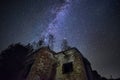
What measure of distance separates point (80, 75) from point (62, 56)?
392 centimetres

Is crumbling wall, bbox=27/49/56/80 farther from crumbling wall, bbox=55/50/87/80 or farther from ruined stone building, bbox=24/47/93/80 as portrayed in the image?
crumbling wall, bbox=55/50/87/80

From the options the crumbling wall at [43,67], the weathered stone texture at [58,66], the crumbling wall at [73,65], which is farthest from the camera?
the crumbling wall at [43,67]

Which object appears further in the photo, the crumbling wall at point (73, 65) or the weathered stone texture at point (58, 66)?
the weathered stone texture at point (58, 66)

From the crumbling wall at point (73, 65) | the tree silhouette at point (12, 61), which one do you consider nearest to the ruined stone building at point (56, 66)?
the crumbling wall at point (73, 65)

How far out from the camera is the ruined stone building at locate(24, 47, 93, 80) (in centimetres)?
1366

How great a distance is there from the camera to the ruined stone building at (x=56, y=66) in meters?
13.7

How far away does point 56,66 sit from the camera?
1574cm

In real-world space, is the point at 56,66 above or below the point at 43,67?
above

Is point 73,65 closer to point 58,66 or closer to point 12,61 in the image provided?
point 58,66

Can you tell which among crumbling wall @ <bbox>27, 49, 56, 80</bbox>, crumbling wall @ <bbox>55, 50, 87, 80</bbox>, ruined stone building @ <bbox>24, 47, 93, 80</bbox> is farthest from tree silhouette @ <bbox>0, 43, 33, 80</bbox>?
crumbling wall @ <bbox>55, 50, 87, 80</bbox>

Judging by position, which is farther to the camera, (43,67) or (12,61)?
(12,61)

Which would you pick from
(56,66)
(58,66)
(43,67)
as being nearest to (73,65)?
(58,66)

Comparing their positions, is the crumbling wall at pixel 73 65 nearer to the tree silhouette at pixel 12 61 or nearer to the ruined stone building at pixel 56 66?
the ruined stone building at pixel 56 66

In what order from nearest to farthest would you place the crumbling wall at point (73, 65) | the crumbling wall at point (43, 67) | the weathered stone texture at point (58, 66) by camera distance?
the crumbling wall at point (73, 65) → the weathered stone texture at point (58, 66) → the crumbling wall at point (43, 67)
